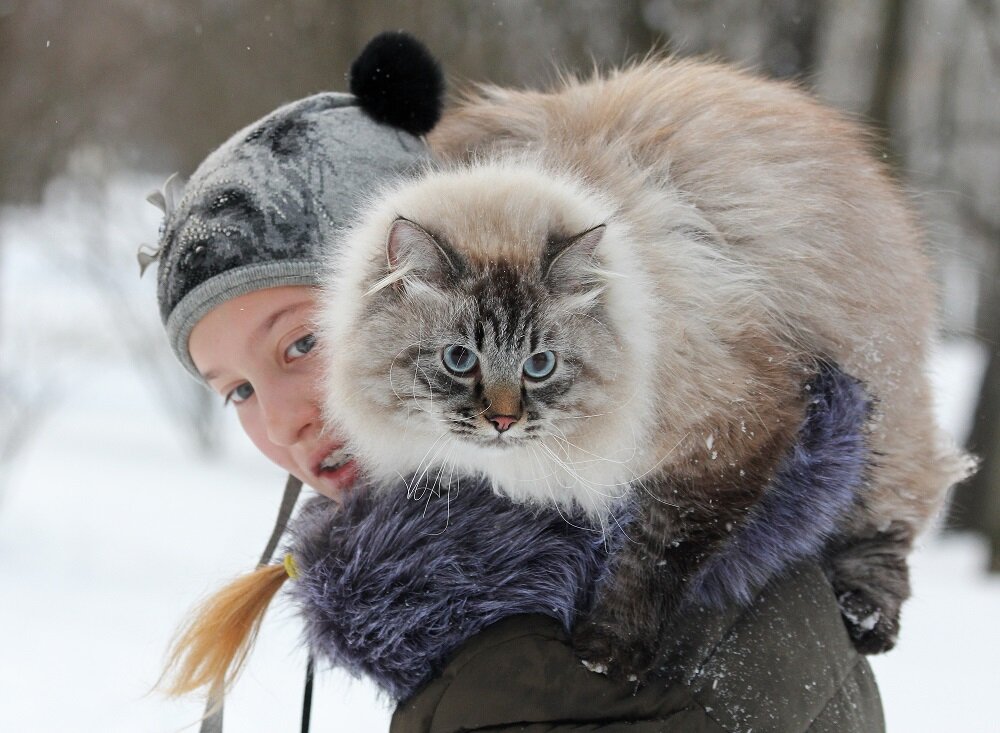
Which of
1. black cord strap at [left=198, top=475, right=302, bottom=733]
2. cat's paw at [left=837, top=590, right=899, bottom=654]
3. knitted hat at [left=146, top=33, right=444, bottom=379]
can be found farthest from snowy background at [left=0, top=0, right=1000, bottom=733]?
cat's paw at [left=837, top=590, right=899, bottom=654]

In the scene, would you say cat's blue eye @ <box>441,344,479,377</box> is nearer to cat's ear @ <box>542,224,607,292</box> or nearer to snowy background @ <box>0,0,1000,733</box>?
cat's ear @ <box>542,224,607,292</box>

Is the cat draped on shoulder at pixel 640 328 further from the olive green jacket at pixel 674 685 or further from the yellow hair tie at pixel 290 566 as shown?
the yellow hair tie at pixel 290 566

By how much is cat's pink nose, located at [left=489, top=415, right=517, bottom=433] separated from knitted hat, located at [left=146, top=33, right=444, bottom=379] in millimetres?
499

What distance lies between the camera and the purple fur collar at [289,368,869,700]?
142 cm

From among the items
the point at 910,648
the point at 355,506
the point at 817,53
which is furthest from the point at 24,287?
the point at 355,506

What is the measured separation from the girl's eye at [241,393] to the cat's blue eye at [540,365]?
666mm

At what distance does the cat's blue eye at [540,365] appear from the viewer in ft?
5.30

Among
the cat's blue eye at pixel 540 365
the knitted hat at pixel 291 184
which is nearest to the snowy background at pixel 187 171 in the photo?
the knitted hat at pixel 291 184

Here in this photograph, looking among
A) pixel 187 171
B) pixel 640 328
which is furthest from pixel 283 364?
pixel 187 171

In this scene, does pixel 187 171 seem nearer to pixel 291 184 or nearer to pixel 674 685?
pixel 291 184

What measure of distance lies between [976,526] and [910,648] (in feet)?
11.6

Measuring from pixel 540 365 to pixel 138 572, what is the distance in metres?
5.50

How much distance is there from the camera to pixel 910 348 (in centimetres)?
176

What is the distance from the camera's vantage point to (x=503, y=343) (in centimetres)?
159
